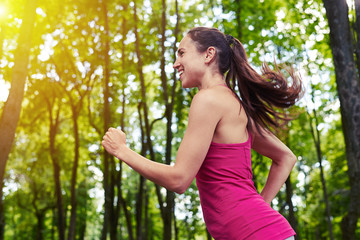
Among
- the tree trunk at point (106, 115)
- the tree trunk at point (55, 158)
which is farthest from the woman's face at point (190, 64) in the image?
the tree trunk at point (55, 158)

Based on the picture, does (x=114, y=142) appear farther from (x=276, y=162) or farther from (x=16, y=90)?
(x=16, y=90)

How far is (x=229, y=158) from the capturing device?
2.46m

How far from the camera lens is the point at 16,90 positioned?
32.0 ft

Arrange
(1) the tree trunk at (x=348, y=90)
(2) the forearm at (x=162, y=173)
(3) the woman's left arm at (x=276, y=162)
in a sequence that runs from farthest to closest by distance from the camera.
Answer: (1) the tree trunk at (x=348, y=90)
(3) the woman's left arm at (x=276, y=162)
(2) the forearm at (x=162, y=173)

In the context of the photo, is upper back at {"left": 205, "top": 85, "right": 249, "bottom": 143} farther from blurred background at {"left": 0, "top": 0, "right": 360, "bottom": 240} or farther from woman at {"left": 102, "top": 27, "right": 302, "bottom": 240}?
blurred background at {"left": 0, "top": 0, "right": 360, "bottom": 240}

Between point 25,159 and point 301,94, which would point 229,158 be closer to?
point 301,94

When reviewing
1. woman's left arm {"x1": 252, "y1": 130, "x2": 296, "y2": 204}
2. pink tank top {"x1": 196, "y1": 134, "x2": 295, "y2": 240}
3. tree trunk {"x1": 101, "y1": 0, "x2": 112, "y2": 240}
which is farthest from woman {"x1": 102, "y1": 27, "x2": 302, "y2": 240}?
tree trunk {"x1": 101, "y1": 0, "x2": 112, "y2": 240}

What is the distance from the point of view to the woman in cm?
232

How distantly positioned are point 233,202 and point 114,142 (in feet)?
2.15

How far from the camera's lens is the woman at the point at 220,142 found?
2.32 m

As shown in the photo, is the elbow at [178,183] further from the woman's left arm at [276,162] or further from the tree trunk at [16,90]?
the tree trunk at [16,90]

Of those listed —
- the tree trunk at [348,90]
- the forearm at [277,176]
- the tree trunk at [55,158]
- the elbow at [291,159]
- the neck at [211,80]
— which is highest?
the tree trunk at [55,158]

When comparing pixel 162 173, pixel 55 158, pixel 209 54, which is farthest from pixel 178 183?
pixel 55 158

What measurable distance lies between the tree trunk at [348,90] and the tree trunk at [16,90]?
20.4 ft
